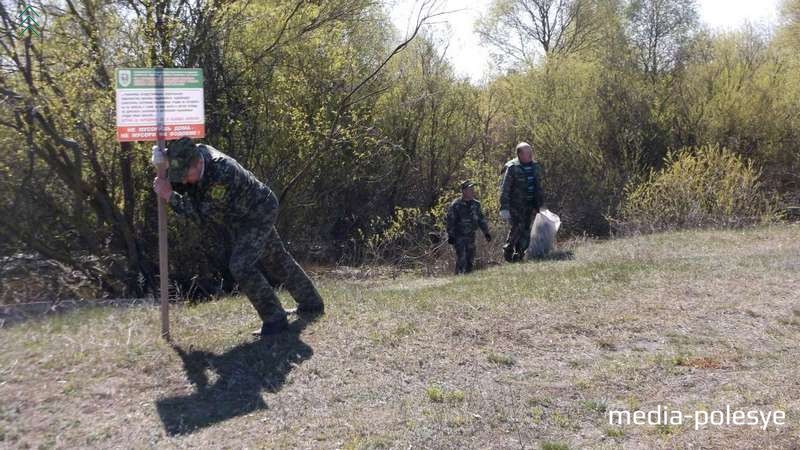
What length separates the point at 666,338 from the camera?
19.9 ft

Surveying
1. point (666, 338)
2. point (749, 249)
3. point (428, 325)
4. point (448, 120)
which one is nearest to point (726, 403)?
point (666, 338)

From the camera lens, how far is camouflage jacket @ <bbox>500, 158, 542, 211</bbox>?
34.6ft

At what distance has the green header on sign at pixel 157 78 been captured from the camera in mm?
5582

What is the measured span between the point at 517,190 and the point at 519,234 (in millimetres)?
745

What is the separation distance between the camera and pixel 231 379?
536cm

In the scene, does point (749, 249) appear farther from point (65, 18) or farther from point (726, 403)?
point (65, 18)

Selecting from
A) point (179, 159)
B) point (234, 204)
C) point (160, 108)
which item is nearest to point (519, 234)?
point (234, 204)

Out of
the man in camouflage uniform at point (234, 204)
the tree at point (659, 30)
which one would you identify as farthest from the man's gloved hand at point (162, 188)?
the tree at point (659, 30)

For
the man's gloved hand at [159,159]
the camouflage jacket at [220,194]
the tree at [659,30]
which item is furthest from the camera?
the tree at [659,30]

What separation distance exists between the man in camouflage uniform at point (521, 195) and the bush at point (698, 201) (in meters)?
3.81

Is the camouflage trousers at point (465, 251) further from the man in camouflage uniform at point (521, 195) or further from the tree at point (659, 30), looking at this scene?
the tree at point (659, 30)

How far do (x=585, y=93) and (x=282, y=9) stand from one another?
37.0 feet

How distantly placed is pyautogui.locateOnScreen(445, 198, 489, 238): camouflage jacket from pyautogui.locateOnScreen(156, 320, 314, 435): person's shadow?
16.8 ft

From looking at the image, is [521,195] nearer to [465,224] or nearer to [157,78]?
[465,224]
